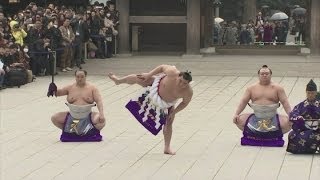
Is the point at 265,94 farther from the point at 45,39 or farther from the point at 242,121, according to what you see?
the point at 45,39

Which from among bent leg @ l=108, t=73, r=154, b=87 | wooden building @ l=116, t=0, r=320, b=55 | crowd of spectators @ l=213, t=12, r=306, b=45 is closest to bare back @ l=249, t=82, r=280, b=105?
bent leg @ l=108, t=73, r=154, b=87

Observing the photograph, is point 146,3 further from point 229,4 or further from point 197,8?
A: point 229,4

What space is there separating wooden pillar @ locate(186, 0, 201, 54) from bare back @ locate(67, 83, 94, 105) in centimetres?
1267

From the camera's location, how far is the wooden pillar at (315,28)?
20312 millimetres

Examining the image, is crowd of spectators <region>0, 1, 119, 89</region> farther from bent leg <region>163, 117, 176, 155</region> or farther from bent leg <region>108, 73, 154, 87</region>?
bent leg <region>163, 117, 176, 155</region>

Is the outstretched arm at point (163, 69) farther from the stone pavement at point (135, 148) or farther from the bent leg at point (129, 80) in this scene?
the stone pavement at point (135, 148)

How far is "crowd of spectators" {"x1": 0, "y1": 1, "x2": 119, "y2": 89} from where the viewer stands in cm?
1424

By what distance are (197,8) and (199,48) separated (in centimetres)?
120

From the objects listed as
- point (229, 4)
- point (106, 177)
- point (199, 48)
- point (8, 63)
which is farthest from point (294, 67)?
point (229, 4)

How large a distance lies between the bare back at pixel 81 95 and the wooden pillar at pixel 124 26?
13.2m

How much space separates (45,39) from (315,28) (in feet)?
28.5

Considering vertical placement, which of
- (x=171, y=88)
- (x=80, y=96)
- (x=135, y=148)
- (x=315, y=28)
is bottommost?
(x=135, y=148)

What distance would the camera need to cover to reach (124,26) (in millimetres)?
21406

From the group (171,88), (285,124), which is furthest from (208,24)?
(171,88)
